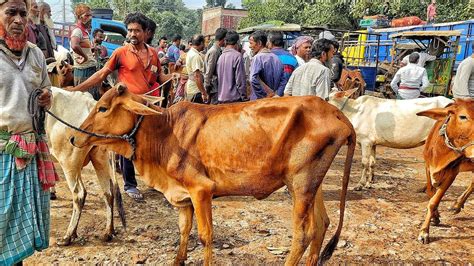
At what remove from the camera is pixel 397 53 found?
1628 centimetres

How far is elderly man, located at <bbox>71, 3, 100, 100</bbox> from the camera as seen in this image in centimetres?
612

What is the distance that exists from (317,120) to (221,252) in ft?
5.38

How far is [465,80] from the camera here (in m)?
6.25

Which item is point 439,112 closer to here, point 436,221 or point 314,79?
point 436,221

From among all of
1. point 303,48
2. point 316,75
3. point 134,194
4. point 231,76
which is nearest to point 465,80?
point 303,48

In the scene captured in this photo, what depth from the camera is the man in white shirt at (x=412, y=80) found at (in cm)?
800

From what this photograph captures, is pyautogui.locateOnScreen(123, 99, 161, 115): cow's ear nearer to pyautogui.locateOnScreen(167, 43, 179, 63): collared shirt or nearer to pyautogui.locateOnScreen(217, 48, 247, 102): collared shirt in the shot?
pyautogui.locateOnScreen(217, 48, 247, 102): collared shirt

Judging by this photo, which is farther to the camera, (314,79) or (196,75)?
(196,75)

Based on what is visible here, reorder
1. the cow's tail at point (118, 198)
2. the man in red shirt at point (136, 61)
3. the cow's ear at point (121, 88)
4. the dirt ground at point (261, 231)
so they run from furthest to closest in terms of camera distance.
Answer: the man in red shirt at point (136, 61)
the cow's tail at point (118, 198)
the dirt ground at point (261, 231)
the cow's ear at point (121, 88)

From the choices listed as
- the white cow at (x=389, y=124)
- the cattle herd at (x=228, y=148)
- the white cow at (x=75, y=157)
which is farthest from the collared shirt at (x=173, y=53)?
the cattle herd at (x=228, y=148)

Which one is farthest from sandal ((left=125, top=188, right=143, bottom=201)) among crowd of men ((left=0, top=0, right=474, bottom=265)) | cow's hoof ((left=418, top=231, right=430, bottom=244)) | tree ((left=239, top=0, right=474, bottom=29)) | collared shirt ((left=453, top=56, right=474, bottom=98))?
tree ((left=239, top=0, right=474, bottom=29))

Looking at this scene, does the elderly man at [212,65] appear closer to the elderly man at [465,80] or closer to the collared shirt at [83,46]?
the collared shirt at [83,46]

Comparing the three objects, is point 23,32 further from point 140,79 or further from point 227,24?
point 227,24

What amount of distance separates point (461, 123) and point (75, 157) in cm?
393
